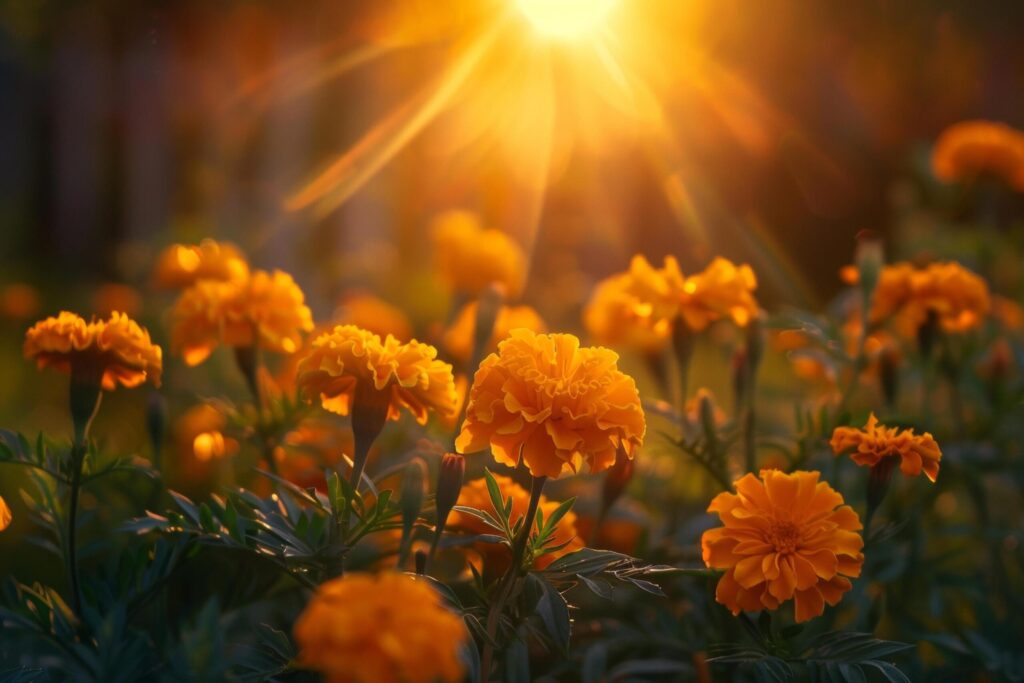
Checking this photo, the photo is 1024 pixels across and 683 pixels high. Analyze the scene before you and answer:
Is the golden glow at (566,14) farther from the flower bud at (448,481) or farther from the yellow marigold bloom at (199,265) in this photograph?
the flower bud at (448,481)

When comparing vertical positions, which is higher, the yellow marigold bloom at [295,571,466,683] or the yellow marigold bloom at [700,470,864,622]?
the yellow marigold bloom at [700,470,864,622]

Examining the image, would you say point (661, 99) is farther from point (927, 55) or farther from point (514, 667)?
point (514, 667)

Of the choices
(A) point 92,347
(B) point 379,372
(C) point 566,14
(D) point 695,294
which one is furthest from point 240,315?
(C) point 566,14

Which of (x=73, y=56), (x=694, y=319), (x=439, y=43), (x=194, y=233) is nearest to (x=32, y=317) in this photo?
(x=194, y=233)

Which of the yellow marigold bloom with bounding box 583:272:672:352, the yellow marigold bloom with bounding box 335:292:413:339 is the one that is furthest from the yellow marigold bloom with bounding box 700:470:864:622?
the yellow marigold bloom with bounding box 335:292:413:339

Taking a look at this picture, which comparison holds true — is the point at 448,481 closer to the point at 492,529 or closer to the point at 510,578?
the point at 510,578

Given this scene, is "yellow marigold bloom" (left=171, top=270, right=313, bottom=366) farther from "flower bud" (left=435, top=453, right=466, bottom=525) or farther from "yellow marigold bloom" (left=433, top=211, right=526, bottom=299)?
"yellow marigold bloom" (left=433, top=211, right=526, bottom=299)

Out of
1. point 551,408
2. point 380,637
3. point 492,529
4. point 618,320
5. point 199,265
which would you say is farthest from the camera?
point 199,265

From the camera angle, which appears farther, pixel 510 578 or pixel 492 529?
pixel 492 529
